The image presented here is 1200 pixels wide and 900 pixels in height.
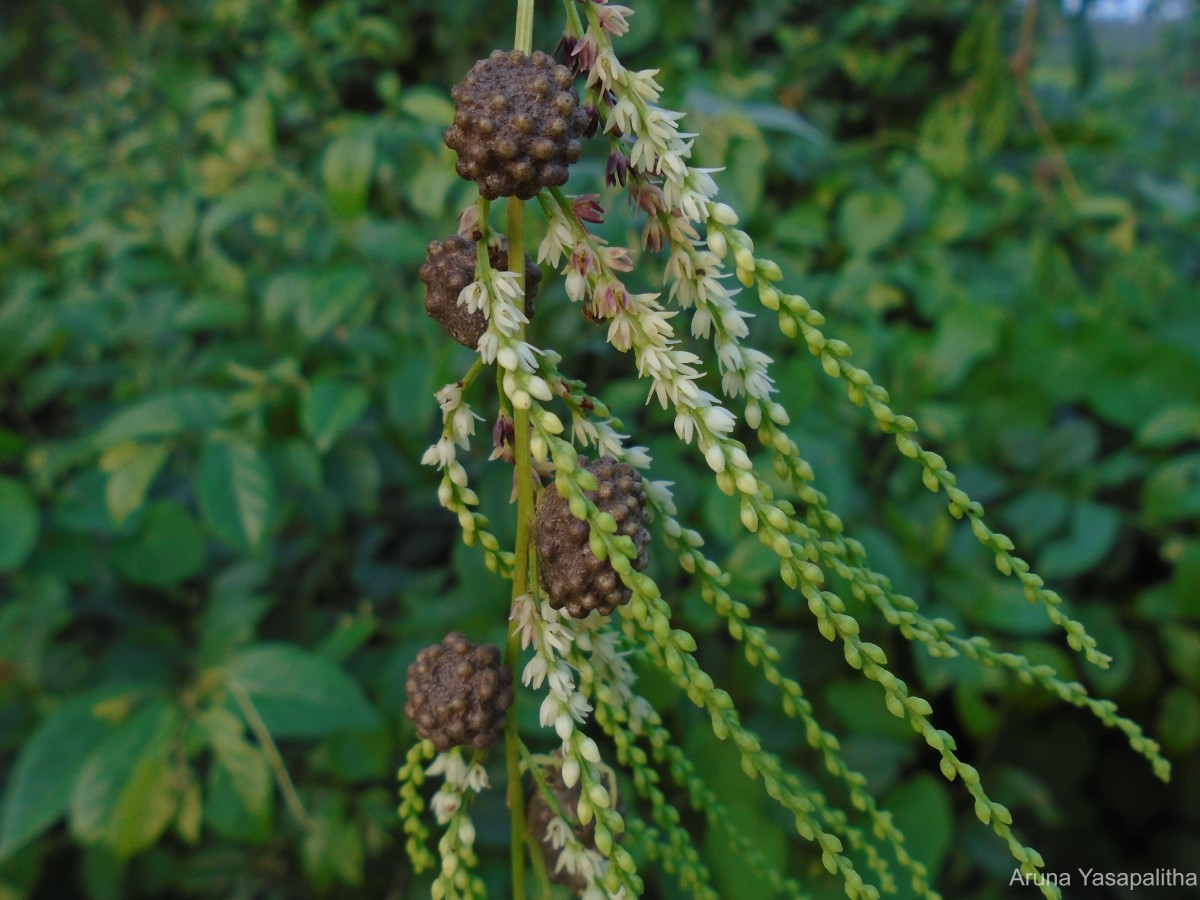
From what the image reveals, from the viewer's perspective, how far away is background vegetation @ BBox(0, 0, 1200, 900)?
1.17 metres

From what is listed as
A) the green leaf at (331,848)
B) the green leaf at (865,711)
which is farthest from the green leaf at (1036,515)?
the green leaf at (331,848)

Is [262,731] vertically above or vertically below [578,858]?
below

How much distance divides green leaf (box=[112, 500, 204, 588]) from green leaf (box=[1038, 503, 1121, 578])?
1.24 metres

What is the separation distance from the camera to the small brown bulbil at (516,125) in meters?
0.43

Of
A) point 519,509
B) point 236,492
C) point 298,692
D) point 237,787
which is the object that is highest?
point 519,509

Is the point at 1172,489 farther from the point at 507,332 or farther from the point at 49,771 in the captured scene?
the point at 49,771

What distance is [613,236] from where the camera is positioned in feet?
4.20

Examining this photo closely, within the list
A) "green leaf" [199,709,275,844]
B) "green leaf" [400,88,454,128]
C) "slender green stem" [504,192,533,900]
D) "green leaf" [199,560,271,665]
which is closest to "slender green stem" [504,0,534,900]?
"slender green stem" [504,192,533,900]

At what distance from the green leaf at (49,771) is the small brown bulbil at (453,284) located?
0.84m

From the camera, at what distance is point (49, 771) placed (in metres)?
1.02

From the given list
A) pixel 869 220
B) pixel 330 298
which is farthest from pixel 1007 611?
pixel 330 298

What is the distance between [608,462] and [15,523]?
99 centimetres

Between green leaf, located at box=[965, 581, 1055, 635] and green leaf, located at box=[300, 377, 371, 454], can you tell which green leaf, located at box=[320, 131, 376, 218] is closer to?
green leaf, located at box=[300, 377, 371, 454]

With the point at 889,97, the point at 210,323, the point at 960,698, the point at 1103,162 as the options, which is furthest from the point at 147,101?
the point at 1103,162
